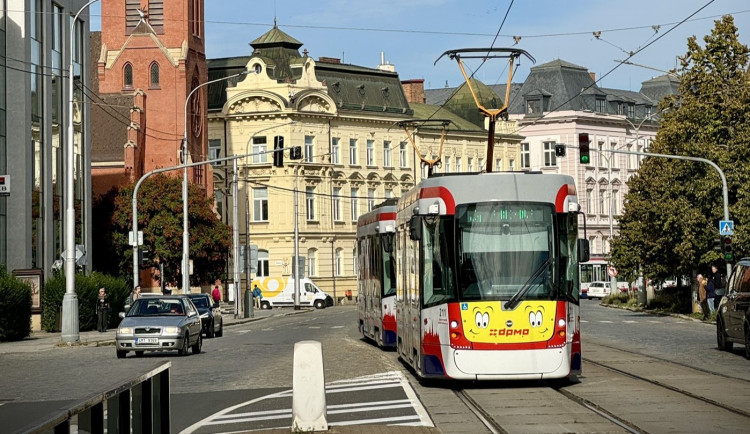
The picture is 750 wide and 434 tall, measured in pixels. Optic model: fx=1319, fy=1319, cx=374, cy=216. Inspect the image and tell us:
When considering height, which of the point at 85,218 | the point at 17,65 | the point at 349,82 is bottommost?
the point at 85,218

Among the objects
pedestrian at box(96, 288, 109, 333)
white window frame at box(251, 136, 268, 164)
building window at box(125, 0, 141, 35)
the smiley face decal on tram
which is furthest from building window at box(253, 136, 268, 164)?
the smiley face decal on tram

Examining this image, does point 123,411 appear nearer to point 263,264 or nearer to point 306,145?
point 263,264

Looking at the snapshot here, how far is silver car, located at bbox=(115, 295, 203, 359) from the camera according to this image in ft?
97.1

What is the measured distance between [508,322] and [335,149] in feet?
256

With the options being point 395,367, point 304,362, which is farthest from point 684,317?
point 304,362

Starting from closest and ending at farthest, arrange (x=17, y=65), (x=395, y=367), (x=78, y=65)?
(x=395, y=367) → (x=17, y=65) → (x=78, y=65)

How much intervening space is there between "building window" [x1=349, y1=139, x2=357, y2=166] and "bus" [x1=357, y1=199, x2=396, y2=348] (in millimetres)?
63437

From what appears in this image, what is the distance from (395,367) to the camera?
23.7 meters

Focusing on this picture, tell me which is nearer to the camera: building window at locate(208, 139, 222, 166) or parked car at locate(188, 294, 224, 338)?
parked car at locate(188, 294, 224, 338)

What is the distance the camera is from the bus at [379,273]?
2777 cm

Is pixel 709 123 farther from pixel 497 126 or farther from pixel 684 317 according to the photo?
pixel 497 126

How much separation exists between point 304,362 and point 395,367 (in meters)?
9.91

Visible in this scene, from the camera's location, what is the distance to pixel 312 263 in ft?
303

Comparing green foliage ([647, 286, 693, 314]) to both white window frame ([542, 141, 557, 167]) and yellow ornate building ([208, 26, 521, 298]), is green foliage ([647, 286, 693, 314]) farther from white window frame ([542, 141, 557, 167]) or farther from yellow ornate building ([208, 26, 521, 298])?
white window frame ([542, 141, 557, 167])
